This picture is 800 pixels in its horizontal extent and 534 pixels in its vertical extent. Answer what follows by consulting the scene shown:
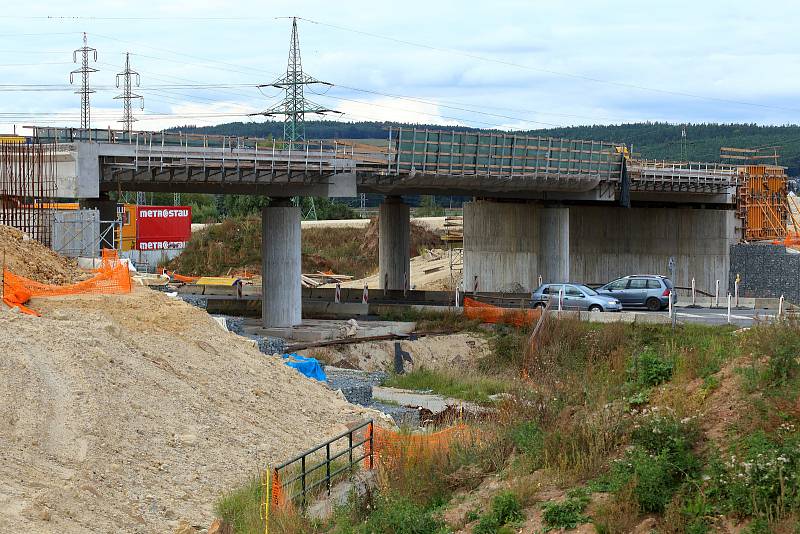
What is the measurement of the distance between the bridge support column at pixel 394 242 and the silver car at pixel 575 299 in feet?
45.1

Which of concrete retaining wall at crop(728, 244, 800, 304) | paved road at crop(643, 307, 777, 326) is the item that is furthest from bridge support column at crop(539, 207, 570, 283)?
paved road at crop(643, 307, 777, 326)

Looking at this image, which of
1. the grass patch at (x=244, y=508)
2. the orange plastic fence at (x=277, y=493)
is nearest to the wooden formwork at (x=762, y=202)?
the grass patch at (x=244, y=508)

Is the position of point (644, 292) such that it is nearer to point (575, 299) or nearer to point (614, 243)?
point (575, 299)

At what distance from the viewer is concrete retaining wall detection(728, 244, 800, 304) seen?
60.7m

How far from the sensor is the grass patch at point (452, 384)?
1192 inches

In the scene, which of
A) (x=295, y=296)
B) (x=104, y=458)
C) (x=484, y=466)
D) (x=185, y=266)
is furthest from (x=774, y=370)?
(x=185, y=266)

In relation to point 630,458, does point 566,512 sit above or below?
below

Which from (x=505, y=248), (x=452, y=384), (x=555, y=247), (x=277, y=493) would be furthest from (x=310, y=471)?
(x=505, y=248)

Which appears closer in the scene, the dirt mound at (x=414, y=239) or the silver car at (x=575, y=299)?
the silver car at (x=575, y=299)

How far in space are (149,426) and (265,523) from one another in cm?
478

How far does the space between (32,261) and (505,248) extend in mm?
37650

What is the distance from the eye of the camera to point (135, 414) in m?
18.9

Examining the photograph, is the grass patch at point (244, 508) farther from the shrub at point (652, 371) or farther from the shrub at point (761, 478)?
the shrub at point (761, 478)

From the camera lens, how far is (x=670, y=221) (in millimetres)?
63438
